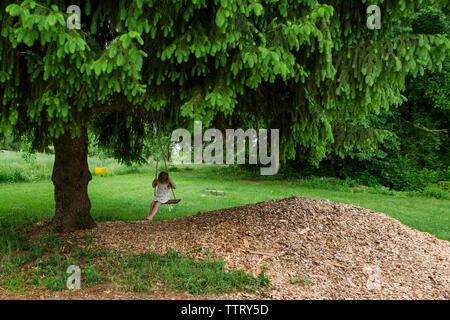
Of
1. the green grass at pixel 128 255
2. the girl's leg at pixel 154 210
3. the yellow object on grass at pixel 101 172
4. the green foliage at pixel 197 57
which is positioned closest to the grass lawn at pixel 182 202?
the green grass at pixel 128 255

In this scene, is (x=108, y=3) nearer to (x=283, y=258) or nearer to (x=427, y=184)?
(x=283, y=258)

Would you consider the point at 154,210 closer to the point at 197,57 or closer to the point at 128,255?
the point at 128,255

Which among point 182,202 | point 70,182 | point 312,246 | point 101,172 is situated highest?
point 70,182

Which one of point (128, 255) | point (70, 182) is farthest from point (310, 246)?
point (70, 182)

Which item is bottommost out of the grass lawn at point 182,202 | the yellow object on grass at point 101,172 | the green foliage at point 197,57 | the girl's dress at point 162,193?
the grass lawn at point 182,202

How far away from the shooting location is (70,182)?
5656mm

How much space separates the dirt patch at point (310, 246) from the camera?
12.7 ft

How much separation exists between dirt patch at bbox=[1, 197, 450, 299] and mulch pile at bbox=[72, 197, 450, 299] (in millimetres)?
12

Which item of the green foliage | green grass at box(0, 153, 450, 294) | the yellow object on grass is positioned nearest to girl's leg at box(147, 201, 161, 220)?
green grass at box(0, 153, 450, 294)

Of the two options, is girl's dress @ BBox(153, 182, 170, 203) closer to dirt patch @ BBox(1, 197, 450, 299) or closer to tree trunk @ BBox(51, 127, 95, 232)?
dirt patch @ BBox(1, 197, 450, 299)

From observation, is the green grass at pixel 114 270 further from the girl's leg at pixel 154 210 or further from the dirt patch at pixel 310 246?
the girl's leg at pixel 154 210

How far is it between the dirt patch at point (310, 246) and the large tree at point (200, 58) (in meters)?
1.71

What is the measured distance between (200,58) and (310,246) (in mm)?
3150

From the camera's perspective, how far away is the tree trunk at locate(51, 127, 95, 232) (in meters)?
5.55
